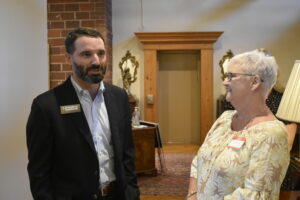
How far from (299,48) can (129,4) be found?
3.40 m

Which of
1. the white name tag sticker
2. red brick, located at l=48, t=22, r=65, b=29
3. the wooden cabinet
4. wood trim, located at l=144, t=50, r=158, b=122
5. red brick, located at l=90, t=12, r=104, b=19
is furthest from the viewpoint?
wood trim, located at l=144, t=50, r=158, b=122

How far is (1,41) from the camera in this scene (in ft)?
5.55

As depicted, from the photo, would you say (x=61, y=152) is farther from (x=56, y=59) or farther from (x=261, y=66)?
(x=56, y=59)

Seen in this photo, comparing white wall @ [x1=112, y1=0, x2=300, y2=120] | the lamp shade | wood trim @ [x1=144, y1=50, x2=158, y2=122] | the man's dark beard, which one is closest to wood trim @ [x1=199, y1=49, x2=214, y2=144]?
white wall @ [x1=112, y1=0, x2=300, y2=120]

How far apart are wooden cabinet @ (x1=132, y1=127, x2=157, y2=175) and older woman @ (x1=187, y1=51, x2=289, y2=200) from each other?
9.61 ft

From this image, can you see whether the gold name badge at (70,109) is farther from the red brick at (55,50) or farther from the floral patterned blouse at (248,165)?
the red brick at (55,50)

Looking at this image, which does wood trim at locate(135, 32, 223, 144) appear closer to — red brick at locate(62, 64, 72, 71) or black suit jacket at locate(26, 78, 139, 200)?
red brick at locate(62, 64, 72, 71)

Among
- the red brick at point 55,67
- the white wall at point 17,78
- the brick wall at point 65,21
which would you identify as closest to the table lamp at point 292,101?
the white wall at point 17,78

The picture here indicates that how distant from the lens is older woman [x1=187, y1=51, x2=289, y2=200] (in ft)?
4.32

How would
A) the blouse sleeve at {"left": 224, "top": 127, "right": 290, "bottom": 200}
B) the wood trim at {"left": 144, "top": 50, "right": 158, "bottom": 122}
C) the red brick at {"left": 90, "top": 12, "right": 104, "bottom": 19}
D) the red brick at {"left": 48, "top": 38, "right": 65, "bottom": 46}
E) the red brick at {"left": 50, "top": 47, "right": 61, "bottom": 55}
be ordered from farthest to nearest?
the wood trim at {"left": 144, "top": 50, "right": 158, "bottom": 122}
the red brick at {"left": 90, "top": 12, "right": 104, "bottom": 19}
the red brick at {"left": 48, "top": 38, "right": 65, "bottom": 46}
the red brick at {"left": 50, "top": 47, "right": 61, "bottom": 55}
the blouse sleeve at {"left": 224, "top": 127, "right": 290, "bottom": 200}

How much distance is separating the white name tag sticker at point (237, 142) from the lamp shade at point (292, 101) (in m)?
0.31

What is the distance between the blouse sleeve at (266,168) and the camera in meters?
1.31

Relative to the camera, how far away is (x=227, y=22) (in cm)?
631

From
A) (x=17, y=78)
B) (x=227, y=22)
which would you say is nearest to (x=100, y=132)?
(x=17, y=78)
